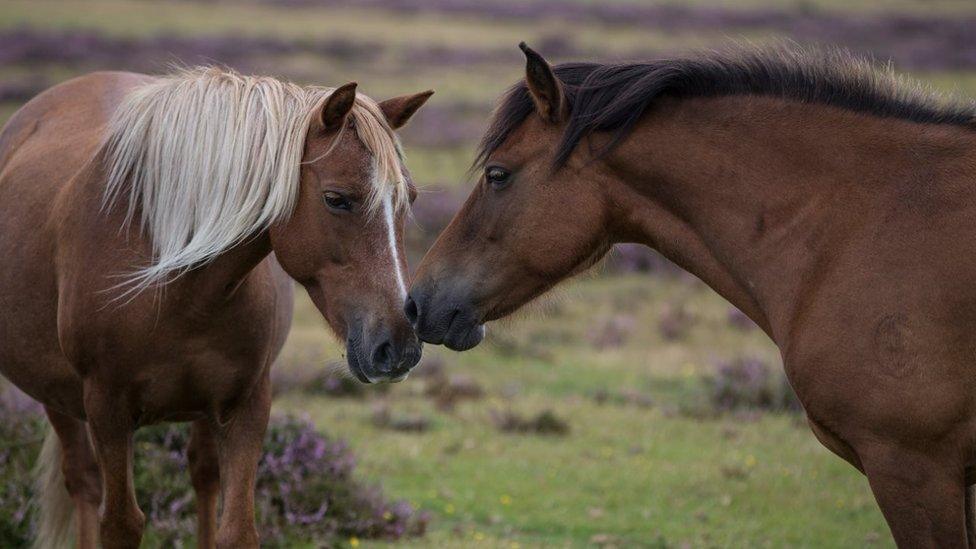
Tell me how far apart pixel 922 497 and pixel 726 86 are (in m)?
1.61

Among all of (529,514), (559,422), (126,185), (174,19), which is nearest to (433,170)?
(559,422)

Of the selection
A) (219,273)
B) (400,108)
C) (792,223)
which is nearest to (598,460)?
(400,108)

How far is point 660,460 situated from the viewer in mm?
8125

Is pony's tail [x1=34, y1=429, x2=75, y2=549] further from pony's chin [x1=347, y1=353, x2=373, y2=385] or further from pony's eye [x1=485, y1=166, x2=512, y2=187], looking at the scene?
pony's eye [x1=485, y1=166, x2=512, y2=187]

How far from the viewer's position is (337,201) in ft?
13.6

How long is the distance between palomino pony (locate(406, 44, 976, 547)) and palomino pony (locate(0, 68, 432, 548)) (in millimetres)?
334

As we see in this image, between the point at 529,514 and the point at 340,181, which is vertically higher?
the point at 340,181

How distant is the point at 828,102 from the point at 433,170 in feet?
50.3

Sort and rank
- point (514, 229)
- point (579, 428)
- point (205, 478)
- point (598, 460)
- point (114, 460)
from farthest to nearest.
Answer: point (579, 428)
point (598, 460)
point (205, 478)
point (114, 460)
point (514, 229)

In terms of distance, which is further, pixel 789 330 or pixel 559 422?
pixel 559 422

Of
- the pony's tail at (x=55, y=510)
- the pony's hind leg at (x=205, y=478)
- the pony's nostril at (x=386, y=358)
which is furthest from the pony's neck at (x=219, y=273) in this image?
the pony's tail at (x=55, y=510)

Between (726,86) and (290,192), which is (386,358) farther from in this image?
(726,86)

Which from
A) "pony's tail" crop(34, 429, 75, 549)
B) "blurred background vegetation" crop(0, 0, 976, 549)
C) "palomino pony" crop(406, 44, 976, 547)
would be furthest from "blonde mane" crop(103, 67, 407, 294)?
"pony's tail" crop(34, 429, 75, 549)

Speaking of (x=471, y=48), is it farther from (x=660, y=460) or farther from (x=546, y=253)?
(x=546, y=253)
